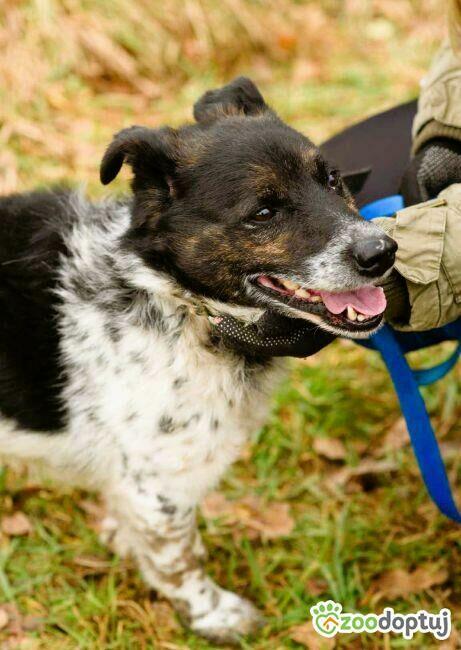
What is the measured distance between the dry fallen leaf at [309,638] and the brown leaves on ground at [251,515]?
1.65 feet

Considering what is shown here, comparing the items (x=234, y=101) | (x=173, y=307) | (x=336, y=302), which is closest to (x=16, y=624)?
(x=173, y=307)

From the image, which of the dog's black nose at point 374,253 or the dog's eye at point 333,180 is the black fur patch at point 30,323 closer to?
the dog's eye at point 333,180

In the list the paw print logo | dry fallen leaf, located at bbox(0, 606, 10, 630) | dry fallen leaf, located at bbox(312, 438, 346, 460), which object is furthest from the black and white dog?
dry fallen leaf, located at bbox(312, 438, 346, 460)

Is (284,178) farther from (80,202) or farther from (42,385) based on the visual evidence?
(42,385)

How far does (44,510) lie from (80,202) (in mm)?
1588

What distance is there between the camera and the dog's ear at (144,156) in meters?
2.61

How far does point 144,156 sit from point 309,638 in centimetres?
198

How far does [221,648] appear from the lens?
3275 millimetres

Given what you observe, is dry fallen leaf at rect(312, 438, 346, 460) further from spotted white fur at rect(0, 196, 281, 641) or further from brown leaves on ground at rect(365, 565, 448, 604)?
spotted white fur at rect(0, 196, 281, 641)

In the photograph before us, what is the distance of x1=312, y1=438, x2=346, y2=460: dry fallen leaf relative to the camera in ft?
13.4

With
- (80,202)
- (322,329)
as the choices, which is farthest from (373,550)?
(80,202)

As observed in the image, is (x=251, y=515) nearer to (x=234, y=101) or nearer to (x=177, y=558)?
(x=177, y=558)

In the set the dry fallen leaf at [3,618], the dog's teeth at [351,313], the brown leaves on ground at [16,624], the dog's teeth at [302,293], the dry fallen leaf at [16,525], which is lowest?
the brown leaves on ground at [16,624]

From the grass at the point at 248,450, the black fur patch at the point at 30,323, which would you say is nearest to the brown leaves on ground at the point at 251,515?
the grass at the point at 248,450
